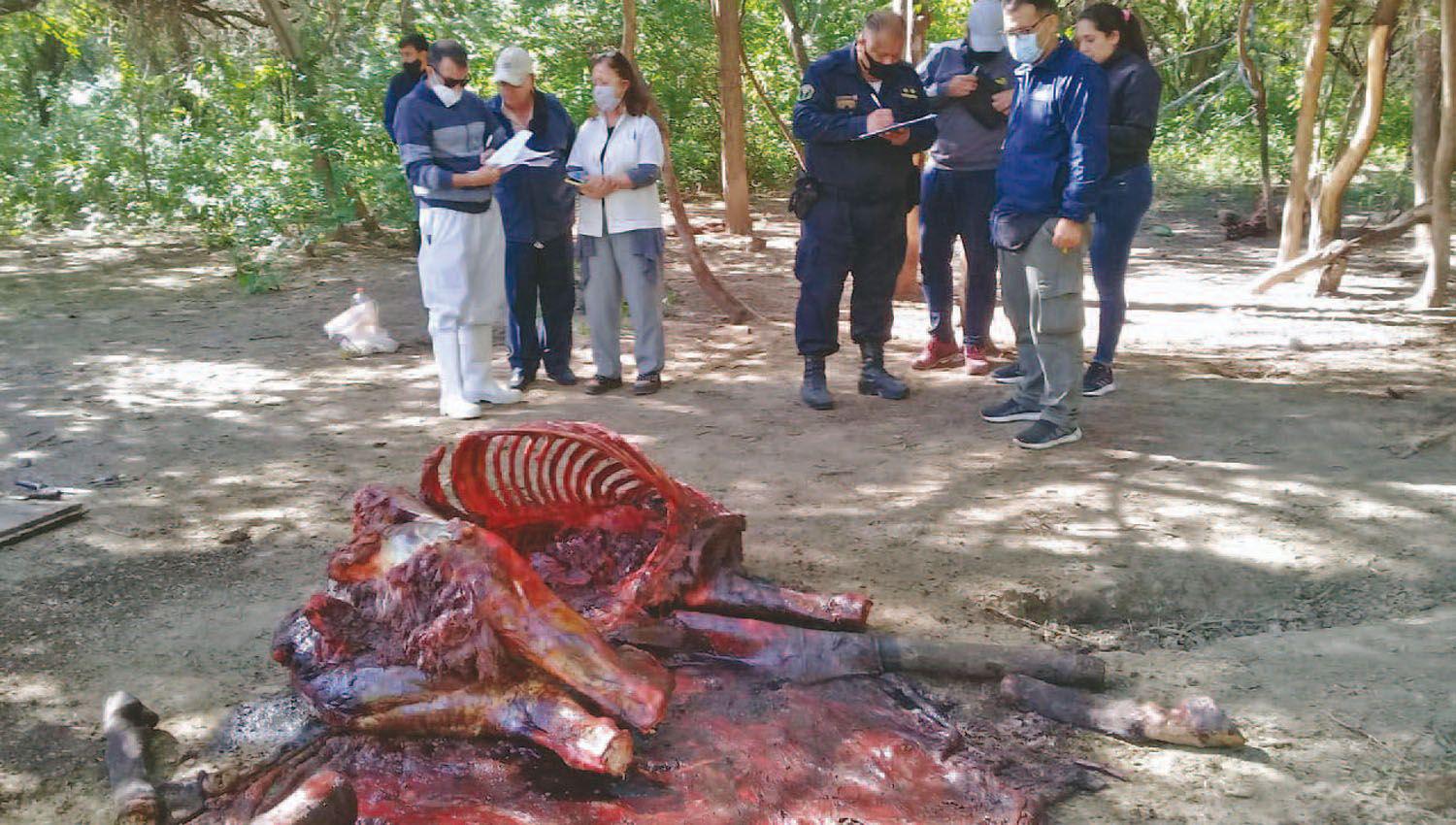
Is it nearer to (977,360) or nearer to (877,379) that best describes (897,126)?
(877,379)

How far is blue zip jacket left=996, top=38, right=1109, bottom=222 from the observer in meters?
4.76

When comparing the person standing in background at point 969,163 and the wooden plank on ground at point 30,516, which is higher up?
the person standing in background at point 969,163

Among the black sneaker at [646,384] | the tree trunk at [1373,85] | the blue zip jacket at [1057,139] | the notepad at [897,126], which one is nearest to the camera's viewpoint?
the blue zip jacket at [1057,139]

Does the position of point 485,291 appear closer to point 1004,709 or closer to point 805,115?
point 805,115

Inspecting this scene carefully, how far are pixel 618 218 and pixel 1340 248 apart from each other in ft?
18.5

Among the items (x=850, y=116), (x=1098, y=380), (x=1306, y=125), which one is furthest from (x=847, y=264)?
(x=1306, y=125)

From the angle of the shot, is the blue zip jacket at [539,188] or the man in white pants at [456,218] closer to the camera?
the man in white pants at [456,218]

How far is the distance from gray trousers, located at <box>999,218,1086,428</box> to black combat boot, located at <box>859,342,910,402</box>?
0.90 meters

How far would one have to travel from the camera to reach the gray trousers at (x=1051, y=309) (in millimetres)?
4953

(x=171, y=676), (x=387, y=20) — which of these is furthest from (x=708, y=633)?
(x=387, y=20)

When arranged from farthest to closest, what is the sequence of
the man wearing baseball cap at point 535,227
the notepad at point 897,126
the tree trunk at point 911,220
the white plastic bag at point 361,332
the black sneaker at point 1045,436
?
the tree trunk at point 911,220
the white plastic bag at point 361,332
the man wearing baseball cap at point 535,227
the notepad at point 897,126
the black sneaker at point 1045,436

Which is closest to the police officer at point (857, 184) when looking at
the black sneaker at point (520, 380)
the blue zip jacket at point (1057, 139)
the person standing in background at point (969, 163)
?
the person standing in background at point (969, 163)

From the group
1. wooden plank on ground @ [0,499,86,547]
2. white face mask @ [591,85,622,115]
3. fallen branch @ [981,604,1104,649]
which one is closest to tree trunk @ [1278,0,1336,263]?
white face mask @ [591,85,622,115]

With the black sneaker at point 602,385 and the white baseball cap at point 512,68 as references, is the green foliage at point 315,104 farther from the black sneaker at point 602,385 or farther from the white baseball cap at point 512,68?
the black sneaker at point 602,385
